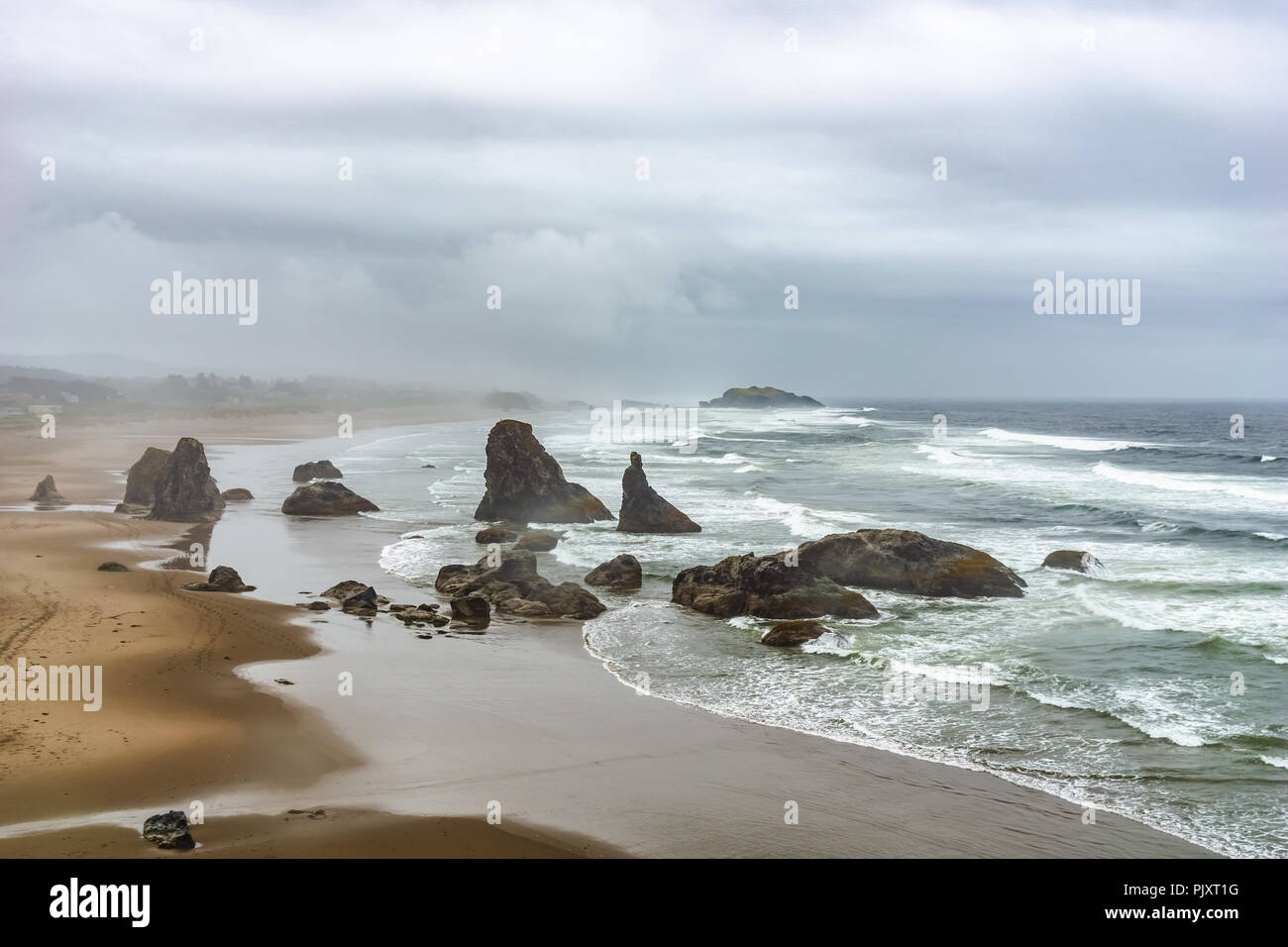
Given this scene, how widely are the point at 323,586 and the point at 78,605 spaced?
5739mm

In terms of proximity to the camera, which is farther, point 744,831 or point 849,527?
point 849,527

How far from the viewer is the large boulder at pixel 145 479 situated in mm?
40219

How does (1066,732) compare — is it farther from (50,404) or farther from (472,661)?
(50,404)

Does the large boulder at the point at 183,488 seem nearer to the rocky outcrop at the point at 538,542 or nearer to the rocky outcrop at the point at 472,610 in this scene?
the rocky outcrop at the point at 538,542

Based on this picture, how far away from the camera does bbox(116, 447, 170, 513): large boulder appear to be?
4022 cm

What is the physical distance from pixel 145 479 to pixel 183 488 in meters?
4.12

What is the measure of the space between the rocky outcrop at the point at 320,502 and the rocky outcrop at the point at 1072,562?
26228 millimetres

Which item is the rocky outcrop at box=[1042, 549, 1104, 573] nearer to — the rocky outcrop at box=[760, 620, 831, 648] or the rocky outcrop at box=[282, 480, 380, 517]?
the rocky outcrop at box=[760, 620, 831, 648]

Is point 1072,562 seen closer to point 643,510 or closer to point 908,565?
point 908,565

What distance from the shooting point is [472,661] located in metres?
19.1

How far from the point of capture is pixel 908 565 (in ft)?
85.0

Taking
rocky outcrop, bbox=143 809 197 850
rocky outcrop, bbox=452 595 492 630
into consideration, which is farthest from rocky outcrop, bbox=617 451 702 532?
rocky outcrop, bbox=143 809 197 850

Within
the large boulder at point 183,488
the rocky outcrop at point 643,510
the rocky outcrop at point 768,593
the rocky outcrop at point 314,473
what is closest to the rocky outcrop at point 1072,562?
the rocky outcrop at point 768,593
